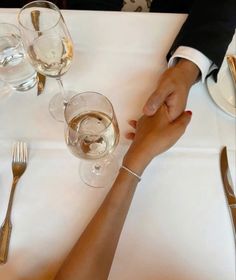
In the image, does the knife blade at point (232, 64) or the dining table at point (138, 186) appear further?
the knife blade at point (232, 64)

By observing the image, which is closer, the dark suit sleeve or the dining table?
the dining table

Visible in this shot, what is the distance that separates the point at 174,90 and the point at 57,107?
0.22m

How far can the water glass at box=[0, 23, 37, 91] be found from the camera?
27.2 inches

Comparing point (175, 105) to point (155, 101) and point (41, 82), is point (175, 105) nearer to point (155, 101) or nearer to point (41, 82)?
point (155, 101)

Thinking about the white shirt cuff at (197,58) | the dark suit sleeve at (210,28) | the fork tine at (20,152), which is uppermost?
the dark suit sleeve at (210,28)

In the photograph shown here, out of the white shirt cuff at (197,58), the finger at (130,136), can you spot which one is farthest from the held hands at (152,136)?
the white shirt cuff at (197,58)

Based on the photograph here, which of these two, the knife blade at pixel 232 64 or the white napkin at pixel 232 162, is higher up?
the knife blade at pixel 232 64

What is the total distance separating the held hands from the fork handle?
0.22 m

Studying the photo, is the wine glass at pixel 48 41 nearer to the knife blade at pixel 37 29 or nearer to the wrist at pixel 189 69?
the knife blade at pixel 37 29

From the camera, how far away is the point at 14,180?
2.04 ft

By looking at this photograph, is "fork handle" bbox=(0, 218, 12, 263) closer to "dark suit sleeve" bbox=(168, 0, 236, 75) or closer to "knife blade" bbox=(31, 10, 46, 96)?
"knife blade" bbox=(31, 10, 46, 96)

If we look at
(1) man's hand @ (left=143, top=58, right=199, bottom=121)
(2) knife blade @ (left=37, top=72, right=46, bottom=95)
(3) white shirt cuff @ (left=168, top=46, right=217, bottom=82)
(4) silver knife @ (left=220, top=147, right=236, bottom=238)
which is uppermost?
(3) white shirt cuff @ (left=168, top=46, right=217, bottom=82)

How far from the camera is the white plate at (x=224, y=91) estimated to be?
0.67m

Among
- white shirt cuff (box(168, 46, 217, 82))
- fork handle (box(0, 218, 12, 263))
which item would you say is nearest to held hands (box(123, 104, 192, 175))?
white shirt cuff (box(168, 46, 217, 82))
